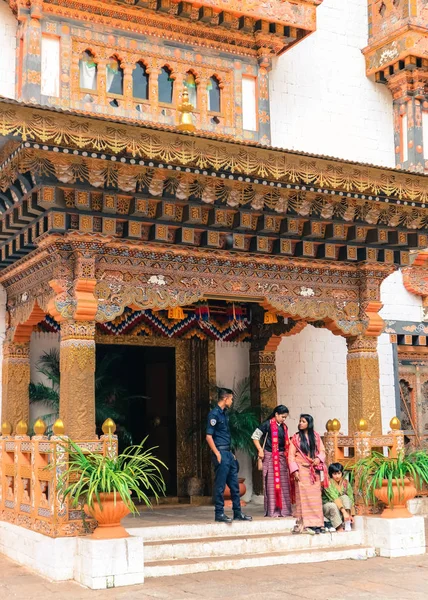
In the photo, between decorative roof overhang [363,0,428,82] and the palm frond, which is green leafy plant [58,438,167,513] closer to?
the palm frond

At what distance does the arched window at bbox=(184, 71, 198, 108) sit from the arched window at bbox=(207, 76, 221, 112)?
0.20 meters

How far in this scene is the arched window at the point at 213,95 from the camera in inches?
424

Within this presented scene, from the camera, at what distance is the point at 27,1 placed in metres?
9.47

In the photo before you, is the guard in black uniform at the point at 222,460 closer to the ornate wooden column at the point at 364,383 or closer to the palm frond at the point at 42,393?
the ornate wooden column at the point at 364,383

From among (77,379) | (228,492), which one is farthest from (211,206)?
(228,492)

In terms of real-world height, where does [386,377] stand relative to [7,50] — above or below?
below

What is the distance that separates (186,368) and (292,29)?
4.77m

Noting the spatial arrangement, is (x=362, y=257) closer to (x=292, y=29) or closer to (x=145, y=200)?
(x=145, y=200)

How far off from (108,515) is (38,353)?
132 inches

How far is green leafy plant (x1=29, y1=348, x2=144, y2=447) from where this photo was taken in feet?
31.5

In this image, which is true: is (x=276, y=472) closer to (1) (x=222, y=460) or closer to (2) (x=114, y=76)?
(1) (x=222, y=460)

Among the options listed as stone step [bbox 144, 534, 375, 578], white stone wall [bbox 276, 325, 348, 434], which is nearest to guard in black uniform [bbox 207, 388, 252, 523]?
stone step [bbox 144, 534, 375, 578]

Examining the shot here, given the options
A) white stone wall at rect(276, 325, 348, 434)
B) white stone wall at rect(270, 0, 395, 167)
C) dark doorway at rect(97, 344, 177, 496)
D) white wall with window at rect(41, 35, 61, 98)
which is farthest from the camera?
white stone wall at rect(270, 0, 395, 167)

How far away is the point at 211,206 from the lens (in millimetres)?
8320
